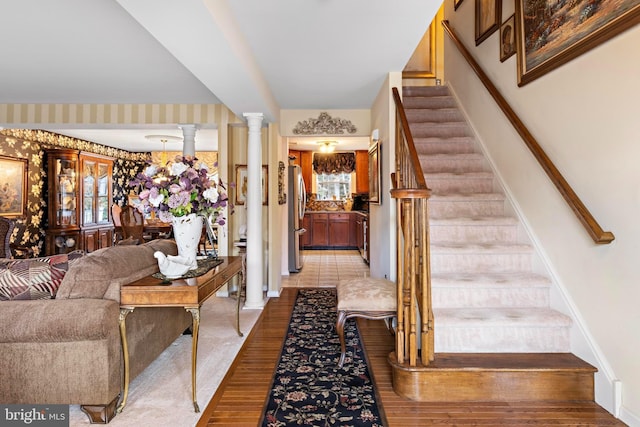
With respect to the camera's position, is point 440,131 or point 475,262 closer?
point 475,262

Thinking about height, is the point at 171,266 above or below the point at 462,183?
below

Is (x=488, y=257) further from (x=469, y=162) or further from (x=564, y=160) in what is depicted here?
(x=469, y=162)

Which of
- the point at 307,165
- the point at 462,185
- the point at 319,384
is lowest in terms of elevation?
the point at 319,384

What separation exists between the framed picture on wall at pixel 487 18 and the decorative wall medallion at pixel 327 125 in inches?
70.2

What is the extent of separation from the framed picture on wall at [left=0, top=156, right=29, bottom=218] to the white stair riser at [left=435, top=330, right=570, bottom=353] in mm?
6331

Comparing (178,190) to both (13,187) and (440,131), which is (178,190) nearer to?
(440,131)

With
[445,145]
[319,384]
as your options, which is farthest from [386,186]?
[319,384]

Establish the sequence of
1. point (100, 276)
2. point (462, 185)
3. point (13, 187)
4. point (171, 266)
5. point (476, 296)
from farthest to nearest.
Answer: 1. point (13, 187)
2. point (462, 185)
3. point (476, 296)
4. point (171, 266)
5. point (100, 276)

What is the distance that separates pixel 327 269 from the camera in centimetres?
676

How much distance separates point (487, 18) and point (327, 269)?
15.0 feet

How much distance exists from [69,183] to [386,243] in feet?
19.7

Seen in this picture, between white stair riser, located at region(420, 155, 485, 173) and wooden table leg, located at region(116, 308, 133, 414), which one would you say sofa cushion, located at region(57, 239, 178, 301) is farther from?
white stair riser, located at region(420, 155, 485, 173)

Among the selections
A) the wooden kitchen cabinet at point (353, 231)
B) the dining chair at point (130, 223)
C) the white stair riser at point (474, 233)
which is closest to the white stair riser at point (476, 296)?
the white stair riser at point (474, 233)

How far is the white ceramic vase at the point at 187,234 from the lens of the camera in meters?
2.43
